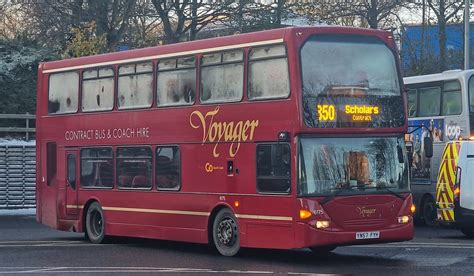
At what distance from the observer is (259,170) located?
17812mm

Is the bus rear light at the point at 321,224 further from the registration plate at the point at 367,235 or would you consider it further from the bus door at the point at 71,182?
the bus door at the point at 71,182

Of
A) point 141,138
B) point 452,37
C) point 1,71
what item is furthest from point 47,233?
point 452,37

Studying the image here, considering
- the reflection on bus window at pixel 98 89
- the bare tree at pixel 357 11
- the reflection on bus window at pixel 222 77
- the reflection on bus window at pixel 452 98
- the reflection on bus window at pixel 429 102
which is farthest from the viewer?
the bare tree at pixel 357 11

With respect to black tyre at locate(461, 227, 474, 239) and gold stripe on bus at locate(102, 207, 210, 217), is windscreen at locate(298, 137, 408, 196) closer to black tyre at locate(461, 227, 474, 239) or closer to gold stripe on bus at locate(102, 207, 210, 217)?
gold stripe on bus at locate(102, 207, 210, 217)

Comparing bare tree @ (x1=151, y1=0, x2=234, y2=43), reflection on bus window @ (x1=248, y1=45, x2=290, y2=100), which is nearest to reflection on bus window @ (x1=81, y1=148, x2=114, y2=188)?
reflection on bus window @ (x1=248, y1=45, x2=290, y2=100)

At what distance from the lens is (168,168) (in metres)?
20.2

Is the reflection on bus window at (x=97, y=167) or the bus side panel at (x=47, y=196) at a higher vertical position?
the reflection on bus window at (x=97, y=167)

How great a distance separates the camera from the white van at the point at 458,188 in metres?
23.8

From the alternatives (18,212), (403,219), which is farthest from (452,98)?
(18,212)

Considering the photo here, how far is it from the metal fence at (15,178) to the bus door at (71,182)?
1335 cm

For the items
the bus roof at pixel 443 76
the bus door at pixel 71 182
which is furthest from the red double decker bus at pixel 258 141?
the bus roof at pixel 443 76

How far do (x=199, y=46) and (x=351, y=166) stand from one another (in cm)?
393

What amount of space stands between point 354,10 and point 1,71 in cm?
1485

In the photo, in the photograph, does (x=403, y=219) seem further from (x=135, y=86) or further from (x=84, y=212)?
(x=84, y=212)
